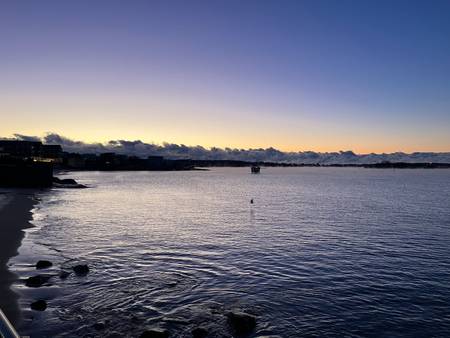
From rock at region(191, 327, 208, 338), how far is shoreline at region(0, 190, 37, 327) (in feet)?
26.1

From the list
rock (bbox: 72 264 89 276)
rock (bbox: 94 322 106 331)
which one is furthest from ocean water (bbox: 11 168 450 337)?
rock (bbox: 72 264 89 276)

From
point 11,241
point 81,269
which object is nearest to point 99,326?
point 81,269

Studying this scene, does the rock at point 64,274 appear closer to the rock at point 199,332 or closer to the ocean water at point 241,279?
the ocean water at point 241,279

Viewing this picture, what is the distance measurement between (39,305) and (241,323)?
405 inches

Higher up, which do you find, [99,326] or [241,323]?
[241,323]

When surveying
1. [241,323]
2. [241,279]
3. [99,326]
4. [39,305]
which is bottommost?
[241,279]

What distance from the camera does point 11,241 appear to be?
111ft

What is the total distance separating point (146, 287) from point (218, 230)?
24.7m

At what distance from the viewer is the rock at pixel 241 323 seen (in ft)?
55.5

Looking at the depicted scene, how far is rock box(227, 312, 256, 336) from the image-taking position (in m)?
16.9

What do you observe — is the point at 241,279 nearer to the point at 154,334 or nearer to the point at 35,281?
the point at 154,334

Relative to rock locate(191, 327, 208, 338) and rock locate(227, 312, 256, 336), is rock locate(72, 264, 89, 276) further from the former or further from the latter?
rock locate(227, 312, 256, 336)

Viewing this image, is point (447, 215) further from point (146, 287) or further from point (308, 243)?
point (146, 287)

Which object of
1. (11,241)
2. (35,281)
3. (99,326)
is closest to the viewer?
(99,326)
